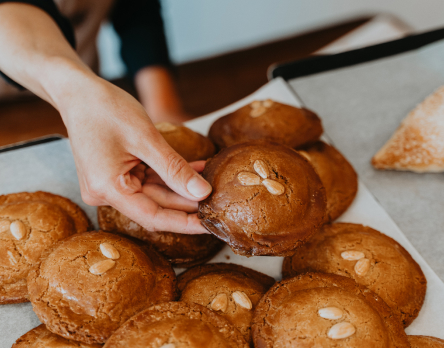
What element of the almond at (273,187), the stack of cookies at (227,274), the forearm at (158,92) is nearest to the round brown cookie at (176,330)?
the stack of cookies at (227,274)

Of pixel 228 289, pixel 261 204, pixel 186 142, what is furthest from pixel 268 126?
pixel 228 289

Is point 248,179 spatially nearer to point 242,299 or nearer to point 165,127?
point 242,299

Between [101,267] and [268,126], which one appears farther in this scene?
[268,126]

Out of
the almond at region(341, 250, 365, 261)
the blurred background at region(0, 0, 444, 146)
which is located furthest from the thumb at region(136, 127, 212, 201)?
the blurred background at region(0, 0, 444, 146)

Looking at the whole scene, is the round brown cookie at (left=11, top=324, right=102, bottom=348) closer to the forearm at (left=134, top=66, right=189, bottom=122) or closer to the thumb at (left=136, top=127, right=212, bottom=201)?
the thumb at (left=136, top=127, right=212, bottom=201)

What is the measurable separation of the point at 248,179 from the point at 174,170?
31 cm

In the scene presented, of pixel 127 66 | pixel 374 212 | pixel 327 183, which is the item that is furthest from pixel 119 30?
pixel 374 212

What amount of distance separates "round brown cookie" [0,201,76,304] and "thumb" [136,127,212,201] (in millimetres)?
637

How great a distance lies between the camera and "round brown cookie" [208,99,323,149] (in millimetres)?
2070

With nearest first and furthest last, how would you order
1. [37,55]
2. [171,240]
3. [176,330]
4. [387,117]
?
1. [176,330]
2. [171,240]
3. [37,55]
4. [387,117]

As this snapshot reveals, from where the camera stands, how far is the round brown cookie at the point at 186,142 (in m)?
1.99

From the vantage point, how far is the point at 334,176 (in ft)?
7.13

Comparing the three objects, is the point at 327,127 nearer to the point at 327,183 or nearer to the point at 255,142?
the point at 327,183

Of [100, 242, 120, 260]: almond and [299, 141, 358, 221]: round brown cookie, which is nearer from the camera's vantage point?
[100, 242, 120, 260]: almond
